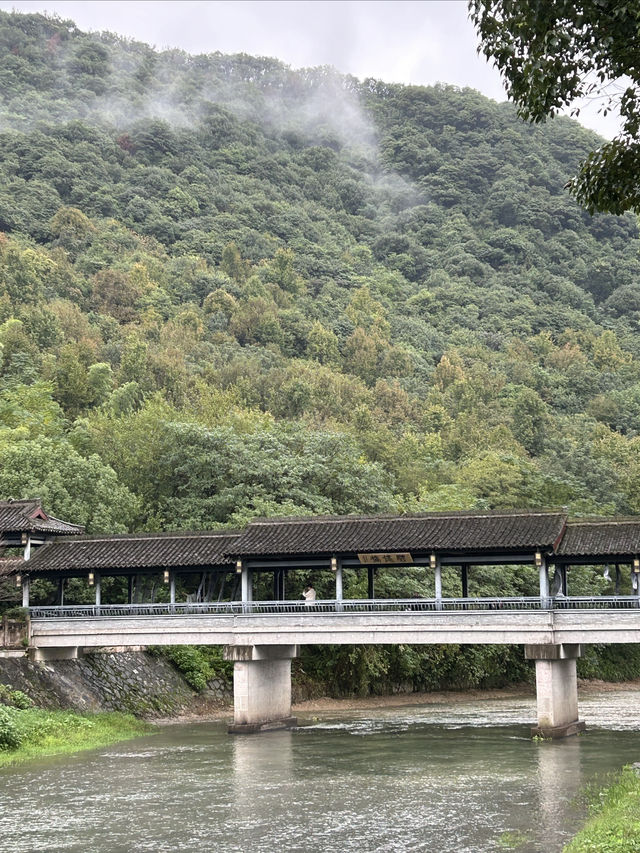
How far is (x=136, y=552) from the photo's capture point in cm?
4594

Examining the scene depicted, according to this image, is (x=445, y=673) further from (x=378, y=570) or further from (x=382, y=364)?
(x=382, y=364)

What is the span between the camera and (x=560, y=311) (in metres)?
151

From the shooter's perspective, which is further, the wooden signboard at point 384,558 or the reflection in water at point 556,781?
the wooden signboard at point 384,558

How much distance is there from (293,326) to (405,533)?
93.6 m

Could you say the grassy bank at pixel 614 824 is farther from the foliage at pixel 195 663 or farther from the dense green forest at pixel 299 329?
the dense green forest at pixel 299 329

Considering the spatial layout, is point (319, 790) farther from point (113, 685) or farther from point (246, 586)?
point (113, 685)

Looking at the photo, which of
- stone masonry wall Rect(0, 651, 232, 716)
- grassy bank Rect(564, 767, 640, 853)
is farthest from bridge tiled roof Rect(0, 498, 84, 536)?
grassy bank Rect(564, 767, 640, 853)

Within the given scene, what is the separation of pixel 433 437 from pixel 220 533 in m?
55.2

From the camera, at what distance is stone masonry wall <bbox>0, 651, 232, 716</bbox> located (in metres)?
43.5

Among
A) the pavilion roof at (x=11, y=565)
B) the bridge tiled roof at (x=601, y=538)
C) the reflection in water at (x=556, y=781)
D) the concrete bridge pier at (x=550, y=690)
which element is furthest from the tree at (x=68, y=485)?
the reflection in water at (x=556, y=781)

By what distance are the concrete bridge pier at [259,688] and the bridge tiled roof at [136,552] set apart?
12.3 ft

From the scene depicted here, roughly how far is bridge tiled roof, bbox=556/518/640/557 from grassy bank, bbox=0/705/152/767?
57.9 feet

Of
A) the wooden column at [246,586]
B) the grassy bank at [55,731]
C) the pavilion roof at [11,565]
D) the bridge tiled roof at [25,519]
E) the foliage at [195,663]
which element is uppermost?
the bridge tiled roof at [25,519]

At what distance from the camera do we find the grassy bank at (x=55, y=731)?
3666cm
